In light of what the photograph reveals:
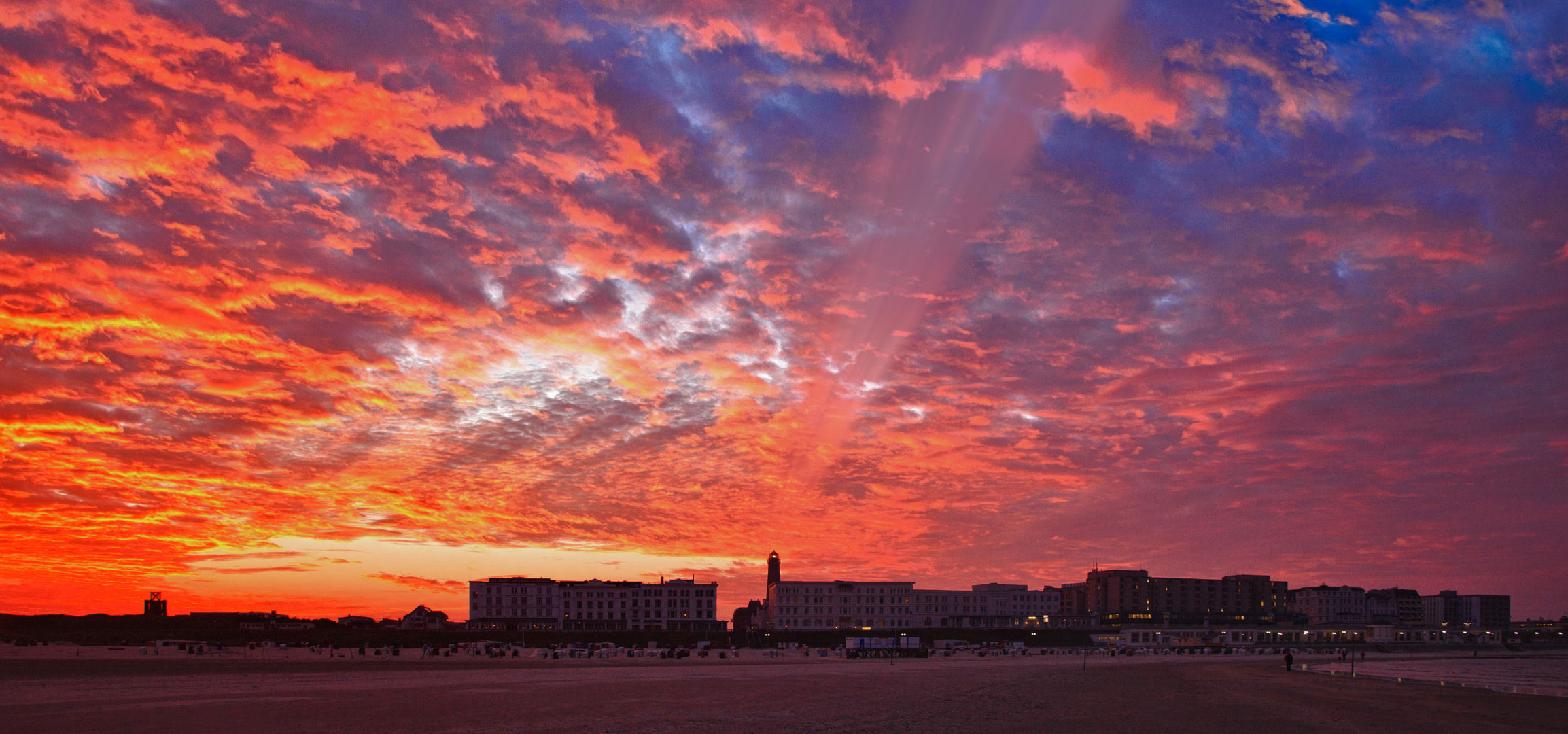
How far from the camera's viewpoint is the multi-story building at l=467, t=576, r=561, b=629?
184125mm

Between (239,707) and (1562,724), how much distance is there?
194ft

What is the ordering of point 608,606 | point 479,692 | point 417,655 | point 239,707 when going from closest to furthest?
point 239,707 → point 479,692 → point 417,655 → point 608,606

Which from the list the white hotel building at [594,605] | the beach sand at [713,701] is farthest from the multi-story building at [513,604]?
the beach sand at [713,701]

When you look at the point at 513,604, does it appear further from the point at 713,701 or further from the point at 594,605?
the point at 713,701

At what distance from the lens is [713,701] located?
49.8 m

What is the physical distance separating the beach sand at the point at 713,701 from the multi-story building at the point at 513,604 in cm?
10123

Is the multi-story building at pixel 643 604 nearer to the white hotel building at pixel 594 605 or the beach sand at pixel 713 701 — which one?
the white hotel building at pixel 594 605

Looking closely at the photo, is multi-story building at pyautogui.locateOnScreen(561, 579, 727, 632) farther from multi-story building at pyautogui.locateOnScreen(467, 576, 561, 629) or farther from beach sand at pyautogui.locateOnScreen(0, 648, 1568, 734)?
beach sand at pyautogui.locateOnScreen(0, 648, 1568, 734)

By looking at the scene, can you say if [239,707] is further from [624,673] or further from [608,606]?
[608,606]

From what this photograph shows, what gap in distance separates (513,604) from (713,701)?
488 ft

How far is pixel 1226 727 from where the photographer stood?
40.9 meters

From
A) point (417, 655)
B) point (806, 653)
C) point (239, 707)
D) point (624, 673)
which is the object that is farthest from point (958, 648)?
point (239, 707)

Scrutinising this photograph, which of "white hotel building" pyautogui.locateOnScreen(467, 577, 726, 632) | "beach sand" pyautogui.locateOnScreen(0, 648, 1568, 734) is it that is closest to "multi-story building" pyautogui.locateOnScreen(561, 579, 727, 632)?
"white hotel building" pyautogui.locateOnScreen(467, 577, 726, 632)

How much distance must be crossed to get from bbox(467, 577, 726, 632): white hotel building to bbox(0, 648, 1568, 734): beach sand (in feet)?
336
